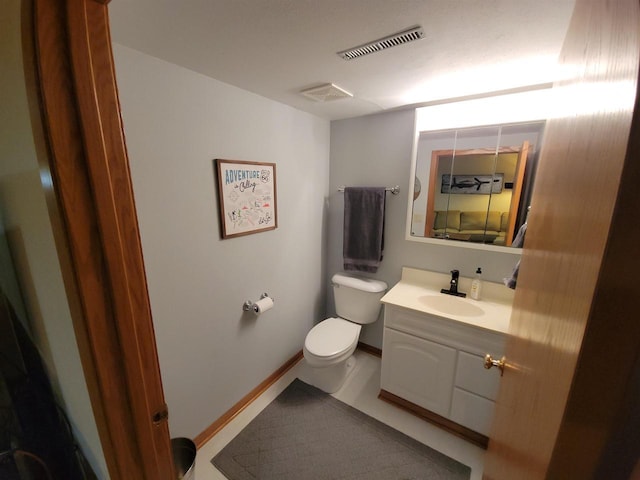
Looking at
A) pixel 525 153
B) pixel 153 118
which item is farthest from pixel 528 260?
pixel 153 118

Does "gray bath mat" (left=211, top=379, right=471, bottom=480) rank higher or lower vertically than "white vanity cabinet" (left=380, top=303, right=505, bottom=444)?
lower

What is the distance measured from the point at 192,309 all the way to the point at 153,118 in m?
1.01

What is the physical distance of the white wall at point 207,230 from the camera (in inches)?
47.7

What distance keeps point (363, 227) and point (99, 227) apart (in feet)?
6.06

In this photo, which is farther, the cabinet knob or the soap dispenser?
the soap dispenser

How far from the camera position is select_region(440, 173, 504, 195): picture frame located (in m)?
1.70

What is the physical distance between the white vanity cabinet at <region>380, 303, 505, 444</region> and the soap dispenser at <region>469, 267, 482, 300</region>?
15.2 inches

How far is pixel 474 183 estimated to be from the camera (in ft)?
5.79

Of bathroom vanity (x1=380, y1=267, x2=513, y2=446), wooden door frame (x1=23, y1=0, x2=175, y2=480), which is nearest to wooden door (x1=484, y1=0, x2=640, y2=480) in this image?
wooden door frame (x1=23, y1=0, x2=175, y2=480)

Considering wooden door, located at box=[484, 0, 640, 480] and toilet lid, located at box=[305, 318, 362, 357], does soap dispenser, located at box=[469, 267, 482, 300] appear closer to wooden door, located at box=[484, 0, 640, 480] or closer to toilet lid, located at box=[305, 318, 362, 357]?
toilet lid, located at box=[305, 318, 362, 357]

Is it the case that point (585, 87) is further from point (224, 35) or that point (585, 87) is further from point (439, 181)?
point (439, 181)

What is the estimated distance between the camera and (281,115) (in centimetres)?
184

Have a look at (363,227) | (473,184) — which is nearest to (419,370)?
(363,227)

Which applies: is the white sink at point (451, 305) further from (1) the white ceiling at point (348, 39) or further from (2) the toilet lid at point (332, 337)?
(1) the white ceiling at point (348, 39)
